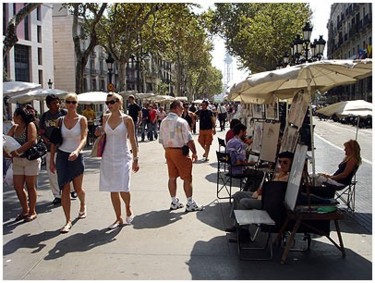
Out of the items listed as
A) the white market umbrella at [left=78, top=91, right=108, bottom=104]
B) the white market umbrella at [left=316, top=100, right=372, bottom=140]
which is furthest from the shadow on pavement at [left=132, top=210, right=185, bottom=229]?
the white market umbrella at [left=78, top=91, right=108, bottom=104]

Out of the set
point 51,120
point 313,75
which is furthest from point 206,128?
point 313,75

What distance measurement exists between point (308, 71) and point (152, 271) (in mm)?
2867

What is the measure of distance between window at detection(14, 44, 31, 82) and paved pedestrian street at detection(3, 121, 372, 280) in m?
39.3

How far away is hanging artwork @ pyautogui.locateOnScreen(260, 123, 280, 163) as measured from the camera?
7.50 meters

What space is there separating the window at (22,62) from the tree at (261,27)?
738 inches

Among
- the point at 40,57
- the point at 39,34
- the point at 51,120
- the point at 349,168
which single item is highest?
the point at 39,34

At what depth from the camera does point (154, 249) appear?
4879 millimetres

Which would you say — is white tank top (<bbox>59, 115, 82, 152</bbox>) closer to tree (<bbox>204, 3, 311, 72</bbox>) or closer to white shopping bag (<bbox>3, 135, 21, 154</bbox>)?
white shopping bag (<bbox>3, 135, 21, 154</bbox>)

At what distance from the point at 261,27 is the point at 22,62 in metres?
23.3

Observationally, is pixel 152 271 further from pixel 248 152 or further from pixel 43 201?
pixel 248 152

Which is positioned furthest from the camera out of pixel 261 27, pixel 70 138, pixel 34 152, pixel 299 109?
pixel 261 27

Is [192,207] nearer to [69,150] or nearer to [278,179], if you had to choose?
[278,179]

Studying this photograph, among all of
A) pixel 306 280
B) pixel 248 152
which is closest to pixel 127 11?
pixel 248 152

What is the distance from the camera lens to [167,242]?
512 centimetres
